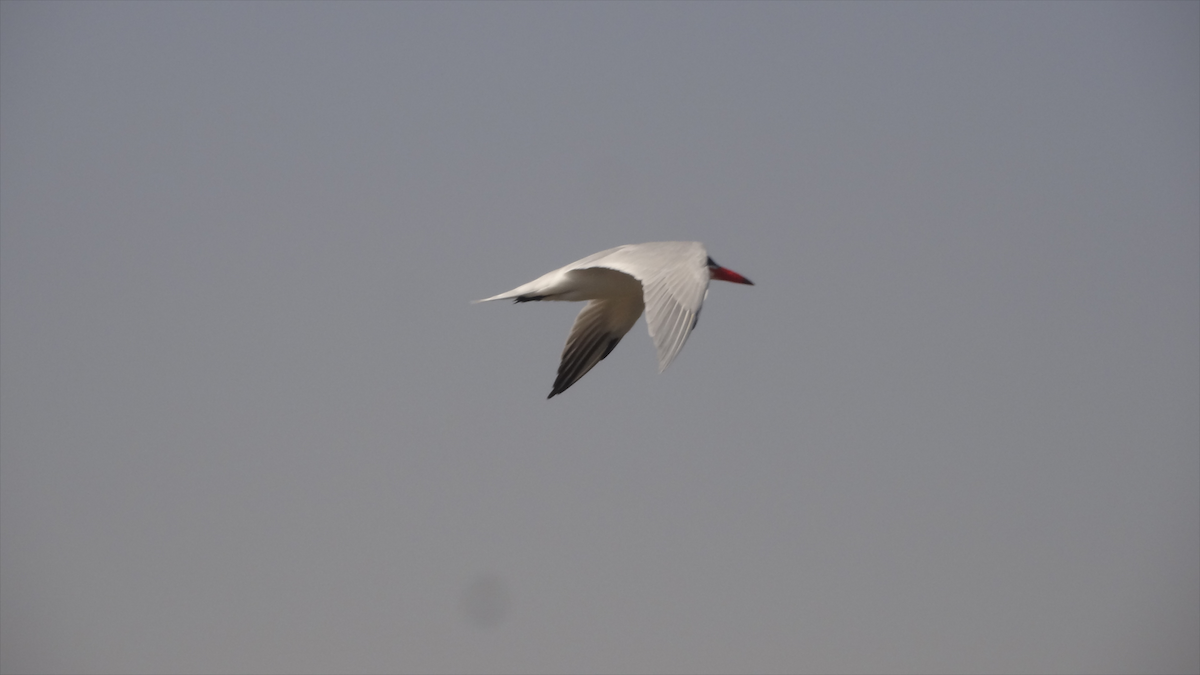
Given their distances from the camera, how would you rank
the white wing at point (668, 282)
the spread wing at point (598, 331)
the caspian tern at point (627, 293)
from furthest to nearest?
the spread wing at point (598, 331) < the caspian tern at point (627, 293) < the white wing at point (668, 282)

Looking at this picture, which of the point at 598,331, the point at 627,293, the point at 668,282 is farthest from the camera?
the point at 598,331

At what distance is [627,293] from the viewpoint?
1120cm

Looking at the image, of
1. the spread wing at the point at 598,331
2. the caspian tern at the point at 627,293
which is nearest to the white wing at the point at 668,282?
the caspian tern at the point at 627,293

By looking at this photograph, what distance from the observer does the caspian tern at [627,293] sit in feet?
25.4

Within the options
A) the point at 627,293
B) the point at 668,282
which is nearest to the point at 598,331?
the point at 627,293

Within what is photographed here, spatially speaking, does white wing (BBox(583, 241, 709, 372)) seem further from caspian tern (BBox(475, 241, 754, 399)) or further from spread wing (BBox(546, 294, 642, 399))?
spread wing (BBox(546, 294, 642, 399))

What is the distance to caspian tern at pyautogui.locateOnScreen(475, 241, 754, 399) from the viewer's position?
25.4ft

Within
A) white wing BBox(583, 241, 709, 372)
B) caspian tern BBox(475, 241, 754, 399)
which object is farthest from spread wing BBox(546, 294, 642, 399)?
white wing BBox(583, 241, 709, 372)

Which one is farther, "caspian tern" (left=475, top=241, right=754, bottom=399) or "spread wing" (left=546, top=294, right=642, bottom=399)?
"spread wing" (left=546, top=294, right=642, bottom=399)

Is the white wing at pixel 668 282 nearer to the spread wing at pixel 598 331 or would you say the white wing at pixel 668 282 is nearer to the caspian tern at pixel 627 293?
the caspian tern at pixel 627 293

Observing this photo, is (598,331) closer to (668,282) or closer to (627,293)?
(627,293)

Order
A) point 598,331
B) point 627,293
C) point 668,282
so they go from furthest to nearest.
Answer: point 598,331 → point 627,293 → point 668,282

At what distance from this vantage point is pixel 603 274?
10672mm

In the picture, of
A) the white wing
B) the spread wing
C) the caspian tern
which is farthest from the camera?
the spread wing
